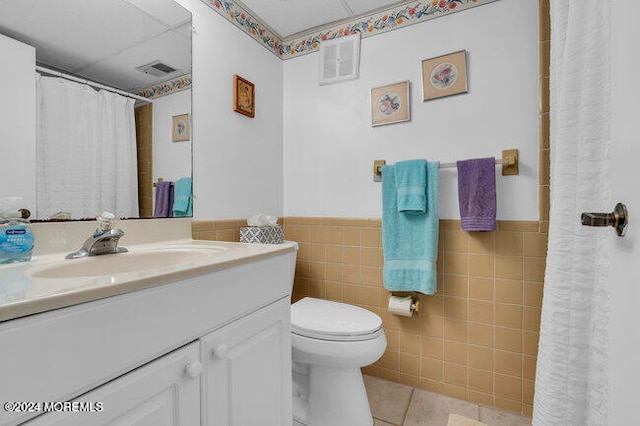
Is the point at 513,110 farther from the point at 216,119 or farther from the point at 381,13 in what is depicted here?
the point at 216,119

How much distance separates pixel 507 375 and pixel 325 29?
206 cm

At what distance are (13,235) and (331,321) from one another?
1044mm

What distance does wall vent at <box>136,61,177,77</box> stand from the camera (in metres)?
1.16

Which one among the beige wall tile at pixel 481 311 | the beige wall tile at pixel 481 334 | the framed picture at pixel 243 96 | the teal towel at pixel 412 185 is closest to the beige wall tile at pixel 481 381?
the beige wall tile at pixel 481 334

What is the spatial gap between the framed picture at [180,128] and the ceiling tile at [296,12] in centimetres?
77

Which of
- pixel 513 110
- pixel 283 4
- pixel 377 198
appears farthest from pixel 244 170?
pixel 513 110

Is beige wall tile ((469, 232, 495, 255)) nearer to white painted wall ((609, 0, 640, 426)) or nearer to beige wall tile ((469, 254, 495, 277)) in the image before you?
beige wall tile ((469, 254, 495, 277))

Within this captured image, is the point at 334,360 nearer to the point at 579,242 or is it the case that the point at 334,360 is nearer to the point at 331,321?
the point at 331,321

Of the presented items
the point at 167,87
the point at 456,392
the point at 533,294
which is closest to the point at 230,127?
the point at 167,87

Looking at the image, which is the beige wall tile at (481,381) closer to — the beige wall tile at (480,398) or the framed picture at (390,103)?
the beige wall tile at (480,398)

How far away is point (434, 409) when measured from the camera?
138cm

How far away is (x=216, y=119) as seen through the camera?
144cm

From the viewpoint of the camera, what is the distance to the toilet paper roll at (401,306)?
1463mm

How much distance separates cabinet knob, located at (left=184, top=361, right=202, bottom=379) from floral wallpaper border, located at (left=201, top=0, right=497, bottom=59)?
5.06 ft
